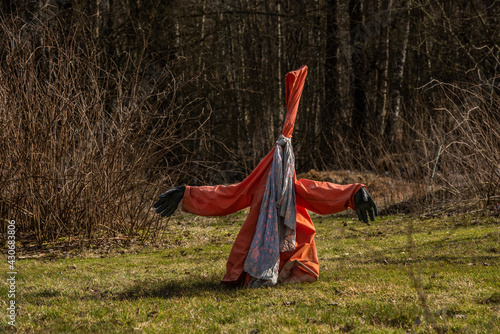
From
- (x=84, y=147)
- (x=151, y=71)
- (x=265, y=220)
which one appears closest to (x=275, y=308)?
(x=265, y=220)

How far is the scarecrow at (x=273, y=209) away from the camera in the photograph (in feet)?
17.4

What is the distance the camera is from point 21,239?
8.12 m

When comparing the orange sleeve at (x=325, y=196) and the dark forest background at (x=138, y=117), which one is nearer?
the orange sleeve at (x=325, y=196)

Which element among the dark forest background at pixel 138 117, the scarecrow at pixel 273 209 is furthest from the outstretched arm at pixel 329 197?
the dark forest background at pixel 138 117

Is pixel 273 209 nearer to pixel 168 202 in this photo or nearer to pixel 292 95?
pixel 168 202

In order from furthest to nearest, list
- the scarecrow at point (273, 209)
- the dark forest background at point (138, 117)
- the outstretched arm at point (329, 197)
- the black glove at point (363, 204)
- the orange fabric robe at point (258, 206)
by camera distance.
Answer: the dark forest background at point (138, 117), the orange fabric robe at point (258, 206), the scarecrow at point (273, 209), the outstretched arm at point (329, 197), the black glove at point (363, 204)

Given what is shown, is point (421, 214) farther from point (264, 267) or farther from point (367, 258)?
point (264, 267)

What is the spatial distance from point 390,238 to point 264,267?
4.12 m

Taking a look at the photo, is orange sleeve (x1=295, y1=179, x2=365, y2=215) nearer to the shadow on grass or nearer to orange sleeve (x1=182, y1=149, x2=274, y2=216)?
orange sleeve (x1=182, y1=149, x2=274, y2=216)

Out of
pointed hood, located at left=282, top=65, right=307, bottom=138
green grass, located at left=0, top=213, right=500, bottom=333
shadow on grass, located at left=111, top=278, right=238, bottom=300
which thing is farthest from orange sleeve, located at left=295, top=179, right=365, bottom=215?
shadow on grass, located at left=111, top=278, right=238, bottom=300

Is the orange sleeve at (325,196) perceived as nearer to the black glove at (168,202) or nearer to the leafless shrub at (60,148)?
the black glove at (168,202)

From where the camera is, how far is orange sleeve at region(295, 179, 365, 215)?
16.6ft

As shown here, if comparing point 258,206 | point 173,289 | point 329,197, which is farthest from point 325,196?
point 173,289

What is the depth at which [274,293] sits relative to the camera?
5.11m
